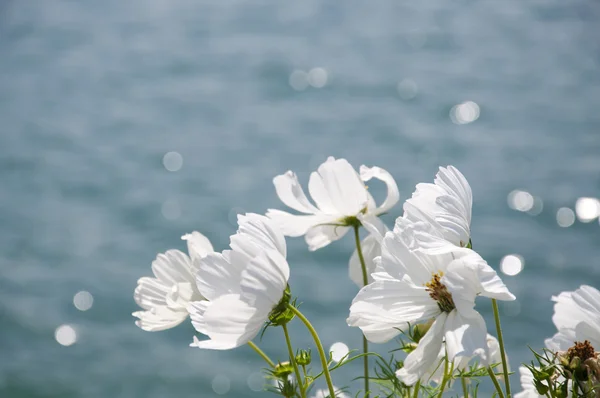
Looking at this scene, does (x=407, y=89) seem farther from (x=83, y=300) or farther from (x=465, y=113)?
(x=83, y=300)

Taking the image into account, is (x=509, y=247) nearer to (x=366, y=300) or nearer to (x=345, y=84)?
(x=345, y=84)

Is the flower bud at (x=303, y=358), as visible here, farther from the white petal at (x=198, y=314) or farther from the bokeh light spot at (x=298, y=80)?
the bokeh light spot at (x=298, y=80)

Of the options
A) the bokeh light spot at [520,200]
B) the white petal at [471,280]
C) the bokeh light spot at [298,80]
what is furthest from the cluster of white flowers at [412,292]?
the bokeh light spot at [298,80]

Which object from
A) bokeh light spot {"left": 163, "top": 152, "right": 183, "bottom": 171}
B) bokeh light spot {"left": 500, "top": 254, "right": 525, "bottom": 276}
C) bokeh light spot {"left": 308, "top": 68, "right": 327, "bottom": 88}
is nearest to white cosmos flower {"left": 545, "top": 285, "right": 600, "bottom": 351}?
bokeh light spot {"left": 500, "top": 254, "right": 525, "bottom": 276}

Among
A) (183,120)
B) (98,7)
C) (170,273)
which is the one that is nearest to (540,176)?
(183,120)

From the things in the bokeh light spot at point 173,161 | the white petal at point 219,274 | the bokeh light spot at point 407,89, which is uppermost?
the bokeh light spot at point 407,89

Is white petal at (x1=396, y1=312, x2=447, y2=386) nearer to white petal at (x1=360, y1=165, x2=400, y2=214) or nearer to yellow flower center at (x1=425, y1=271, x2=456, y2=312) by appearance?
yellow flower center at (x1=425, y1=271, x2=456, y2=312)
